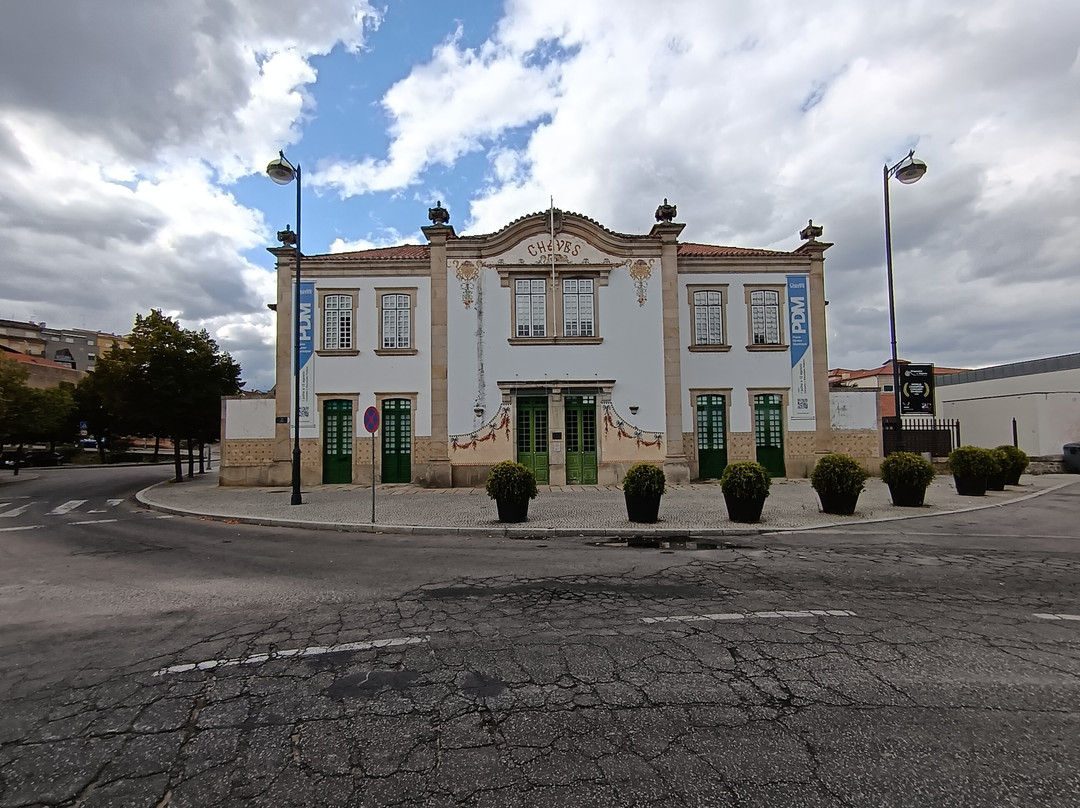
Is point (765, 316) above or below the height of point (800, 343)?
above

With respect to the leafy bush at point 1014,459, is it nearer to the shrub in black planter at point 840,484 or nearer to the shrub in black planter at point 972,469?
the shrub in black planter at point 972,469

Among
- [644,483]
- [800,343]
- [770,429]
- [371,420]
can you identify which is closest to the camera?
[644,483]

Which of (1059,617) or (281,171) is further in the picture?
(281,171)

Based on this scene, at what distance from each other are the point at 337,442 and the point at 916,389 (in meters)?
→ 18.4

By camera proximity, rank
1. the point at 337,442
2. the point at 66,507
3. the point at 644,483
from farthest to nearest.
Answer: the point at 337,442 → the point at 66,507 → the point at 644,483

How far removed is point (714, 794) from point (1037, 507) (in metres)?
15.1

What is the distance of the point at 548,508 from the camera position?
13.0 m

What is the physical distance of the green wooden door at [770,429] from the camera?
1977 centimetres

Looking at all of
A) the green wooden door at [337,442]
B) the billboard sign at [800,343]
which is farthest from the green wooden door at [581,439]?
the green wooden door at [337,442]

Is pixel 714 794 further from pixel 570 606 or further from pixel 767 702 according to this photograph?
pixel 570 606

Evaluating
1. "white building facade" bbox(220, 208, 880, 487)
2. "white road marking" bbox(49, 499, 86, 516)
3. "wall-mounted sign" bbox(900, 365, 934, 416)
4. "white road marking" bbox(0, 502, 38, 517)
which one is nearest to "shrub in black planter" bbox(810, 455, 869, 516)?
"wall-mounted sign" bbox(900, 365, 934, 416)

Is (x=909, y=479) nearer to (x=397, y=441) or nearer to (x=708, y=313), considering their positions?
(x=708, y=313)

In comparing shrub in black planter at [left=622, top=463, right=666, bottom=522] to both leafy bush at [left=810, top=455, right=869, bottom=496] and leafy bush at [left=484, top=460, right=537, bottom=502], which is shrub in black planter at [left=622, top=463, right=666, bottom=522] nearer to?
leafy bush at [left=484, top=460, right=537, bottom=502]

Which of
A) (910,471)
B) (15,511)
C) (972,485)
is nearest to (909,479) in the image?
(910,471)
